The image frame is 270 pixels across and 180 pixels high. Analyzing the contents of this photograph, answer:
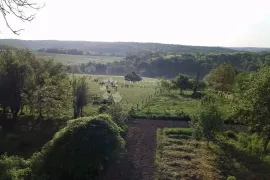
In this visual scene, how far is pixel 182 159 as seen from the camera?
73.0 ft

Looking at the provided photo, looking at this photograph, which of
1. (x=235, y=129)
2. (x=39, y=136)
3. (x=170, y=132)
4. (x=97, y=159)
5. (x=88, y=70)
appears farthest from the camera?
(x=88, y=70)

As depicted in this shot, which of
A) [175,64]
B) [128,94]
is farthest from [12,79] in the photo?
[175,64]

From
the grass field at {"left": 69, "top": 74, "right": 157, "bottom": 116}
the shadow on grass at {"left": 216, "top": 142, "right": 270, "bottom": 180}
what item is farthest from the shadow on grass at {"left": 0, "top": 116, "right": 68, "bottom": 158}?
the shadow on grass at {"left": 216, "top": 142, "right": 270, "bottom": 180}

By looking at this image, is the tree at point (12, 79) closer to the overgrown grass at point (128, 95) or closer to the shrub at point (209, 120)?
the overgrown grass at point (128, 95)

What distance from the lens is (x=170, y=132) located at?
29.8 metres

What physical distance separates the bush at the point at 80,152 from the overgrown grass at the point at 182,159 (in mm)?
4104

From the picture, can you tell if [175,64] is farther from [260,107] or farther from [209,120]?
[209,120]

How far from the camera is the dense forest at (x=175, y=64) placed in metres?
123

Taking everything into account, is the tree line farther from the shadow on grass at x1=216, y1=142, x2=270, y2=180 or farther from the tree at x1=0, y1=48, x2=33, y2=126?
the shadow on grass at x1=216, y1=142, x2=270, y2=180

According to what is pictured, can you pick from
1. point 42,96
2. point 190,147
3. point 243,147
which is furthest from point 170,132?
point 42,96

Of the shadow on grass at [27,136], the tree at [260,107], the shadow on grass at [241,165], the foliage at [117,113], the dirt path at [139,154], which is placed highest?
the tree at [260,107]

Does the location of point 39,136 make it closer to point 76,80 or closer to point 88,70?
point 76,80

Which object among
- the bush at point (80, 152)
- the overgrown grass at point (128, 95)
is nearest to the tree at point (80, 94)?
the overgrown grass at point (128, 95)

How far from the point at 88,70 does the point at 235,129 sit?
358ft
